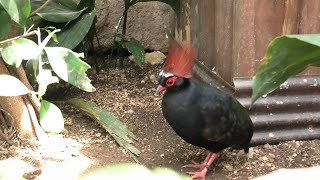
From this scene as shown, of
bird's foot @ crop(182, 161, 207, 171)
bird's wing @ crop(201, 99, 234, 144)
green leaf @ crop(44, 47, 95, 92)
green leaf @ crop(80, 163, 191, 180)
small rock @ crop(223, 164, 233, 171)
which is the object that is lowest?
small rock @ crop(223, 164, 233, 171)

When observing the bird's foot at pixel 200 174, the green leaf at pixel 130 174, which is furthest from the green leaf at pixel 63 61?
the green leaf at pixel 130 174

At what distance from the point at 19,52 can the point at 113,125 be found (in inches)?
41.2

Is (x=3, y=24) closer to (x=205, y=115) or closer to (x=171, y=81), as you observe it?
(x=171, y=81)

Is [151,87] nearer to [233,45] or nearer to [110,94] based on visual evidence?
[110,94]

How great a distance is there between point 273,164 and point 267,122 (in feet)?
0.81

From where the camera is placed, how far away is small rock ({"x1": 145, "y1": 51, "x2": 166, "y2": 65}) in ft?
12.0

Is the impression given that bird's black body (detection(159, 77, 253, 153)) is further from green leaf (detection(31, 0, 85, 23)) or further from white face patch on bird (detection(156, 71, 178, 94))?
green leaf (detection(31, 0, 85, 23))

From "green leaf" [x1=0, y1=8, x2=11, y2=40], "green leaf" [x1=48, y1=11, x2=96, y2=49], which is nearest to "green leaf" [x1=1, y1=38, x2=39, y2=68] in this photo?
"green leaf" [x1=0, y1=8, x2=11, y2=40]

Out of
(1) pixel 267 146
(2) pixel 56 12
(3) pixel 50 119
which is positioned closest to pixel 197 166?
(1) pixel 267 146

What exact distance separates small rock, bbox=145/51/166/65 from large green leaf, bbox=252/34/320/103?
248 cm

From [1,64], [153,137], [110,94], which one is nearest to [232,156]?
[153,137]

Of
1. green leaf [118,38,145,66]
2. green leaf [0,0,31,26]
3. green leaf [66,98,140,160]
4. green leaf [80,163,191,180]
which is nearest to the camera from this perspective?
green leaf [80,163,191,180]

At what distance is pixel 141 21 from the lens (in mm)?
3707

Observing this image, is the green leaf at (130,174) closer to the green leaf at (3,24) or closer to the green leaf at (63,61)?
the green leaf at (63,61)
